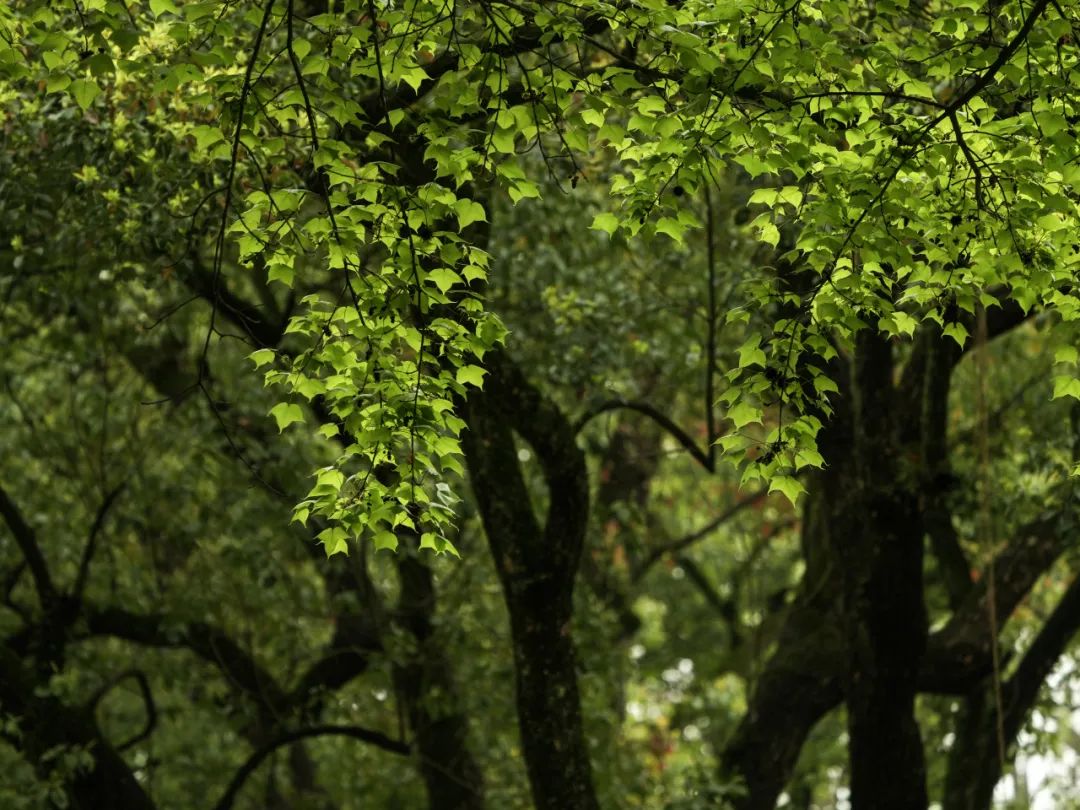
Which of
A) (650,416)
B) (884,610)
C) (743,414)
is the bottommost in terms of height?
(743,414)

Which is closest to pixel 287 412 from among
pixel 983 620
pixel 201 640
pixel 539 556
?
pixel 539 556

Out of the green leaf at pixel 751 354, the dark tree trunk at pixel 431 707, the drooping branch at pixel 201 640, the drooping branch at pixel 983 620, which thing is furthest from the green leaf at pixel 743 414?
the drooping branch at pixel 201 640

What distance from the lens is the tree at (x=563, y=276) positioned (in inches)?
243

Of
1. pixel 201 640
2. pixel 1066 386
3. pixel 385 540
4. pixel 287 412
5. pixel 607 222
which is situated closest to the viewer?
pixel 385 540

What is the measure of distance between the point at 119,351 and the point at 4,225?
12.9 feet

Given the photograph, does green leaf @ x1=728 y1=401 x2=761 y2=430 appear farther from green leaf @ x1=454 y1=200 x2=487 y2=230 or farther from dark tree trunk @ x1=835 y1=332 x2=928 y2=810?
dark tree trunk @ x1=835 y1=332 x2=928 y2=810

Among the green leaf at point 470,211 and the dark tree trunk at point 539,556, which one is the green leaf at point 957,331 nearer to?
the green leaf at point 470,211

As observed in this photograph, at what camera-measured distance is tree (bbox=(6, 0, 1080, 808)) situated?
618 centimetres

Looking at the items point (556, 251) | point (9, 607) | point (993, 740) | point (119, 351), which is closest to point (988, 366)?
point (993, 740)

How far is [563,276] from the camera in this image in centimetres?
1205

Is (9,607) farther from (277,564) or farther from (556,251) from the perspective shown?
(556,251)

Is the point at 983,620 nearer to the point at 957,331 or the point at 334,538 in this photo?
the point at 957,331

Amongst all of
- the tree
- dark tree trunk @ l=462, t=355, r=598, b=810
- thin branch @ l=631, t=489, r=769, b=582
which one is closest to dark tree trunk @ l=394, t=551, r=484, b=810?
the tree

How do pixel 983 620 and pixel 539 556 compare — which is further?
pixel 983 620
